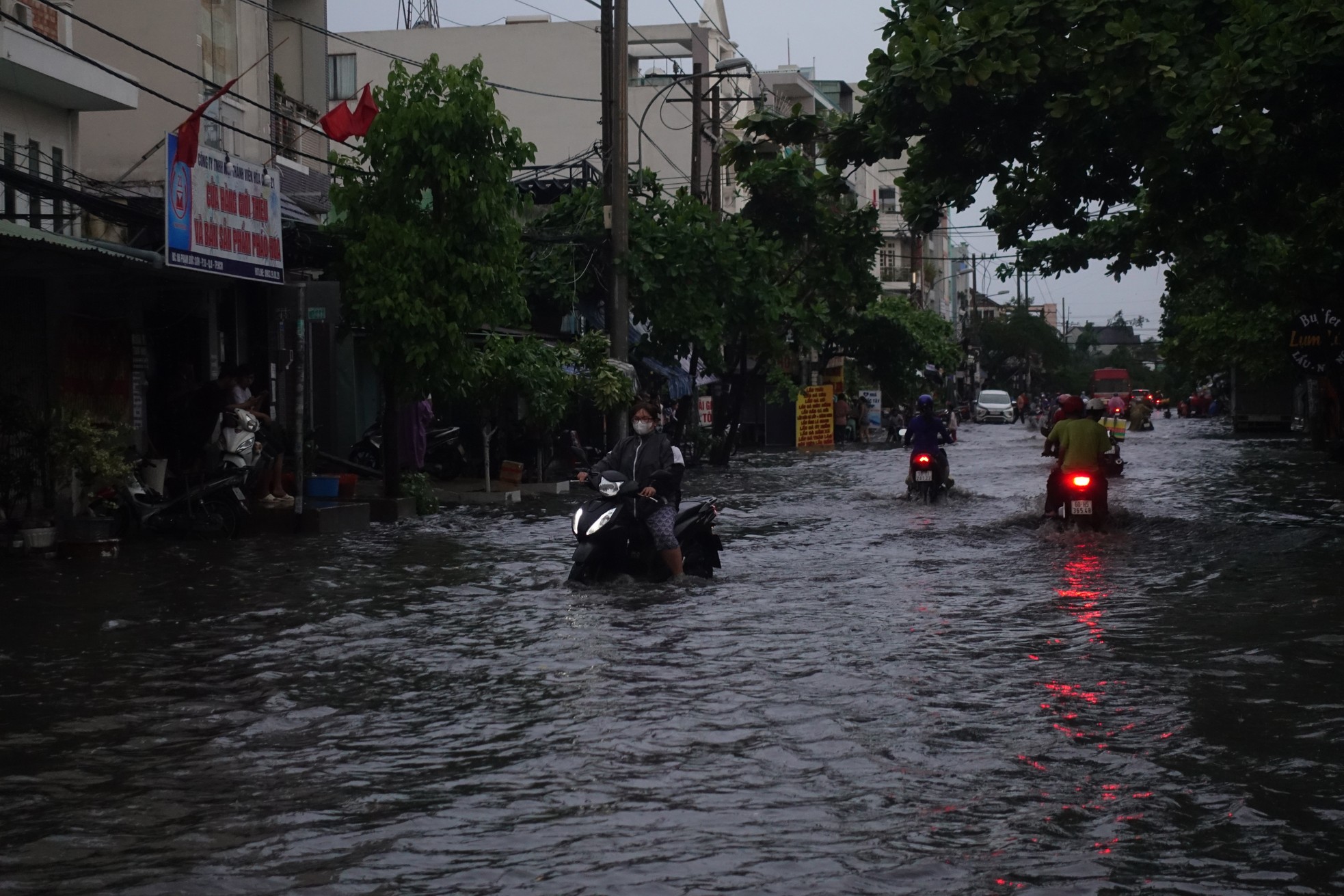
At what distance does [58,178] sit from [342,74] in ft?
117

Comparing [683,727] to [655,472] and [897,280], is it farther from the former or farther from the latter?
[897,280]

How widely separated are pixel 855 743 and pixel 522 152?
15.9m

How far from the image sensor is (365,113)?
22125mm

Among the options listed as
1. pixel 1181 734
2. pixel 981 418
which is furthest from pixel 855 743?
pixel 981 418

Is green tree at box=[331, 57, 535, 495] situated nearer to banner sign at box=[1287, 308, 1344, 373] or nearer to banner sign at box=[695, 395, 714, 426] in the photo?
banner sign at box=[1287, 308, 1344, 373]

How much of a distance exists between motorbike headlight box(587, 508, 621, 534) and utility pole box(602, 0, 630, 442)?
14400 mm

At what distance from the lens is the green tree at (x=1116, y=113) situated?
14.5 m

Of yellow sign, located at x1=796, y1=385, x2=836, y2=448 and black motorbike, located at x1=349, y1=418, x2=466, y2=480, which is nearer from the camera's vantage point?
black motorbike, located at x1=349, y1=418, x2=466, y2=480

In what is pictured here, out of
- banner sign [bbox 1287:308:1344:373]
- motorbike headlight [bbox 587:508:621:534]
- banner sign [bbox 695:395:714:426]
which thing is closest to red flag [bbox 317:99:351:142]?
motorbike headlight [bbox 587:508:621:534]

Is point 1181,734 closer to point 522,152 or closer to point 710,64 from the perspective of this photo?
point 522,152

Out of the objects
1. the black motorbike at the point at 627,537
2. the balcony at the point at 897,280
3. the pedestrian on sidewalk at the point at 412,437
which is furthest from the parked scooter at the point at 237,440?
the balcony at the point at 897,280

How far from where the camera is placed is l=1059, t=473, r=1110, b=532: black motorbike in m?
17.0

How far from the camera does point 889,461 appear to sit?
39750 millimetres

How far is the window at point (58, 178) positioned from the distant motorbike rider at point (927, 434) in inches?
440
